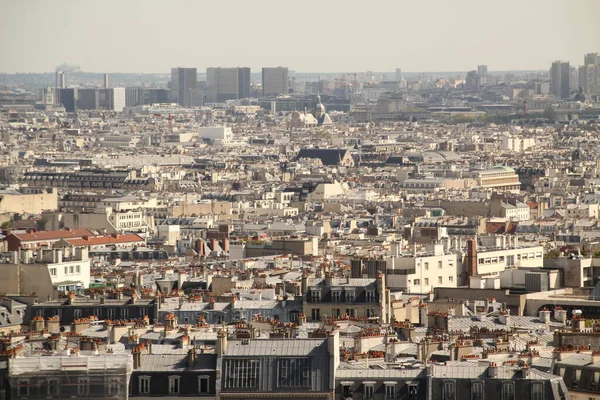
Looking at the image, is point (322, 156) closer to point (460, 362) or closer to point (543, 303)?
point (543, 303)

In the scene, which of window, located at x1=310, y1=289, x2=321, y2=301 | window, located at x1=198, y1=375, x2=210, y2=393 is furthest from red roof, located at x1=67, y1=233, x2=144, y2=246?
window, located at x1=198, y1=375, x2=210, y2=393

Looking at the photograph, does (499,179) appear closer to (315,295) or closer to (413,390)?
(315,295)

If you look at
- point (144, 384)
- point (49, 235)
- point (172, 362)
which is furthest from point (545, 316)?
point (49, 235)

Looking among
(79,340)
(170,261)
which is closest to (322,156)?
(170,261)

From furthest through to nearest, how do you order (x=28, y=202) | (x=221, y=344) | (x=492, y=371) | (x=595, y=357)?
(x=28, y=202), (x=595, y=357), (x=221, y=344), (x=492, y=371)

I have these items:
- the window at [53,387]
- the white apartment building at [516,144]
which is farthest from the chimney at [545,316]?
the white apartment building at [516,144]

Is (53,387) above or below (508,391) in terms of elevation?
above
